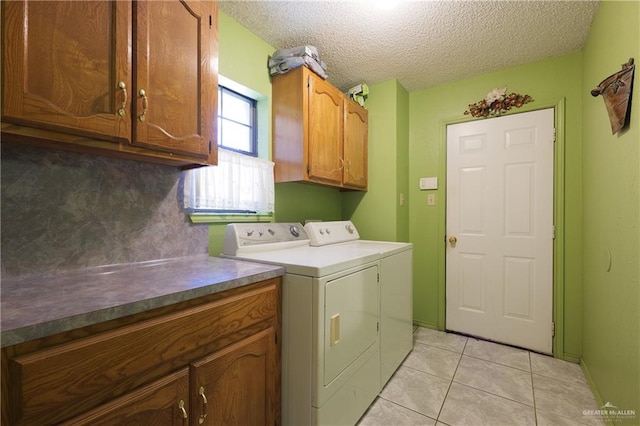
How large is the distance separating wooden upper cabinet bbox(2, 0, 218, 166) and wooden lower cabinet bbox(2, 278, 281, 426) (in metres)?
0.64

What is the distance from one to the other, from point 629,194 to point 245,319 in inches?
69.2

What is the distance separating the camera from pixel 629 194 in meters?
1.25

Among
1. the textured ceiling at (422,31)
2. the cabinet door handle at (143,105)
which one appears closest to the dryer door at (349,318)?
the cabinet door handle at (143,105)

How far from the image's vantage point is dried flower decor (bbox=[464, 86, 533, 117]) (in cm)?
238

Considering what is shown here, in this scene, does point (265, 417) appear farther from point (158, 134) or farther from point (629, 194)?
point (629, 194)

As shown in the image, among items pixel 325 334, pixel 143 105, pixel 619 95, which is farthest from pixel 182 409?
pixel 619 95

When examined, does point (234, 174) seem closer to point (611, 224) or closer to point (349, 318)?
point (349, 318)

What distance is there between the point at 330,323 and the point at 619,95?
5.67ft

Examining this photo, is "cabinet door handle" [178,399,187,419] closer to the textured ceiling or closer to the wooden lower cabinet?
the wooden lower cabinet

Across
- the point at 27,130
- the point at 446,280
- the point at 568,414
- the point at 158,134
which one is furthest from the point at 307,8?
the point at 568,414

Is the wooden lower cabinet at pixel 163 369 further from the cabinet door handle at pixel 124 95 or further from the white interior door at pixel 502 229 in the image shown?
the white interior door at pixel 502 229

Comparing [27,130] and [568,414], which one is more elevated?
[27,130]

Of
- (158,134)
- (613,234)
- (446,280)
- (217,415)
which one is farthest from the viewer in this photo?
(446,280)

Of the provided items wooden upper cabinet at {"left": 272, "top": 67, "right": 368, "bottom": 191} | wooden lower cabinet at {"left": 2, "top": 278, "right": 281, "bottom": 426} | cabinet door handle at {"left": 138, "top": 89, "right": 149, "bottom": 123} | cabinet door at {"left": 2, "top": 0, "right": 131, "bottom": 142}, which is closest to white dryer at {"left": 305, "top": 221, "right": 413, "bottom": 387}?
wooden upper cabinet at {"left": 272, "top": 67, "right": 368, "bottom": 191}
